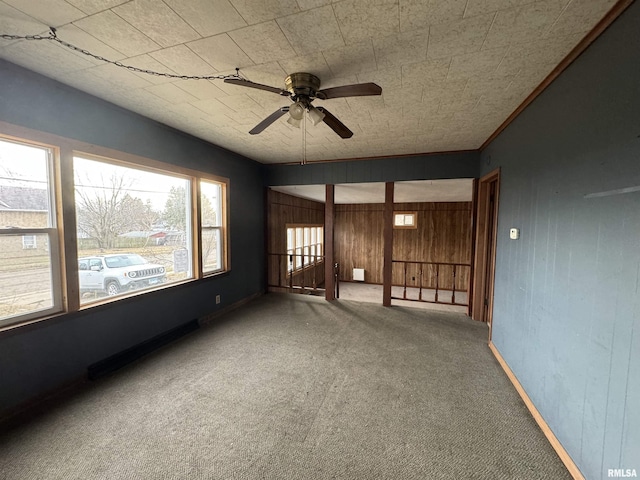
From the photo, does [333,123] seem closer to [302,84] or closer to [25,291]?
[302,84]

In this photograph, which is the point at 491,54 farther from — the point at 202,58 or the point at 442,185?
the point at 442,185

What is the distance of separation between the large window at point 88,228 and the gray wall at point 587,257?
368 cm

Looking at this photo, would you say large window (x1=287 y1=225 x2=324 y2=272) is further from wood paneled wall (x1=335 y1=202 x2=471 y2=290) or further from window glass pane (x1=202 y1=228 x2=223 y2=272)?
window glass pane (x1=202 y1=228 x2=223 y2=272)

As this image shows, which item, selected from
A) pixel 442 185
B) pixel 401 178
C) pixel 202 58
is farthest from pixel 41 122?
pixel 442 185

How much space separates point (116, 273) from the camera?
2.57 metres

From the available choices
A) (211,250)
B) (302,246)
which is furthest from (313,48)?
(302,246)

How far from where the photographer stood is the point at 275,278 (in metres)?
5.75

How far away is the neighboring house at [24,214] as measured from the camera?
5.96 ft

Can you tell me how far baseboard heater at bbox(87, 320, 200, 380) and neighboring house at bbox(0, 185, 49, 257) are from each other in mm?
1136

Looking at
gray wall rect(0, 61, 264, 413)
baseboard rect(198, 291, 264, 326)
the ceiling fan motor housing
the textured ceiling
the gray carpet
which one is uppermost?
the textured ceiling

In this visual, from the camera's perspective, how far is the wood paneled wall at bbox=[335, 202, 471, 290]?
758 centimetres

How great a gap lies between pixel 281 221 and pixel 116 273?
3727 millimetres

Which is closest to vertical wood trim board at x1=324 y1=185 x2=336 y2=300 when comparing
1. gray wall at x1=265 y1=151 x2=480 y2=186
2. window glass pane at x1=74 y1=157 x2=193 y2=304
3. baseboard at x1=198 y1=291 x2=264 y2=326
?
gray wall at x1=265 y1=151 x2=480 y2=186

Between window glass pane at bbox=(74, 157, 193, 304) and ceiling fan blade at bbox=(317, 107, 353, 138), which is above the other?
ceiling fan blade at bbox=(317, 107, 353, 138)
